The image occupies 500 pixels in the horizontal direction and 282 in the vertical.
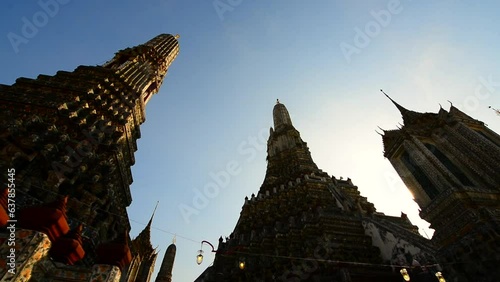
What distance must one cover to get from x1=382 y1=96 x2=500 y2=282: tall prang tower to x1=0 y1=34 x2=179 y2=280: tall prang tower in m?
11.8

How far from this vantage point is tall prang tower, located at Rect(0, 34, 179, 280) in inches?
355

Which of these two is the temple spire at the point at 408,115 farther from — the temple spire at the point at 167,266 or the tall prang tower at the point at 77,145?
the temple spire at the point at 167,266

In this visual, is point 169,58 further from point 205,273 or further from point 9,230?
point 9,230

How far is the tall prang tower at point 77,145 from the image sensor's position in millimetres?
9023

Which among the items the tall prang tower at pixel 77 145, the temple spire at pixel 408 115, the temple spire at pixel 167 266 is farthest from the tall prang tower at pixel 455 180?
the temple spire at pixel 167 266

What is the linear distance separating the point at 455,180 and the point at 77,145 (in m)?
16.1

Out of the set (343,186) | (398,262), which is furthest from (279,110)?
(398,262)

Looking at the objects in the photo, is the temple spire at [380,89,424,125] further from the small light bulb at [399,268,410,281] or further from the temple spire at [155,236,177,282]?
the temple spire at [155,236,177,282]

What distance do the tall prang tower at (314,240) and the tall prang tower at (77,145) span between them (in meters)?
7.89

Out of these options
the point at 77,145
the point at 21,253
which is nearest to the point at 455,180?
the point at 21,253

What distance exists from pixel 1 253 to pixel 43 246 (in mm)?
663

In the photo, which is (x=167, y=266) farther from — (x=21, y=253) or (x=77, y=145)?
(x=21, y=253)

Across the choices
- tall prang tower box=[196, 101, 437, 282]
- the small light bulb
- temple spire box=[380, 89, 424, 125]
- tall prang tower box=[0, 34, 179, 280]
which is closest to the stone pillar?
tall prang tower box=[0, 34, 179, 280]

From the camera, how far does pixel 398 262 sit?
14727mm
